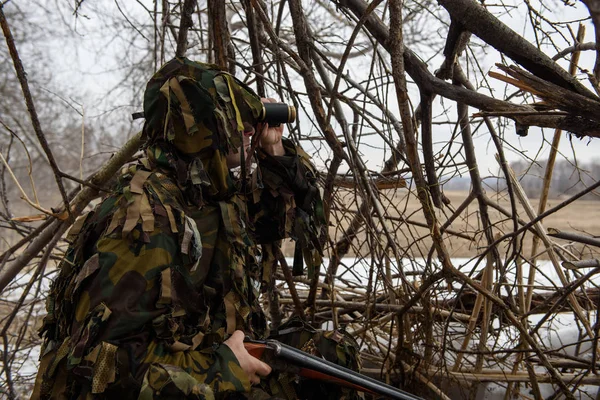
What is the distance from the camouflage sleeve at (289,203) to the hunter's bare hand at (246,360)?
1.94 feet

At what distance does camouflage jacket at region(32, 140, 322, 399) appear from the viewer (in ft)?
4.75

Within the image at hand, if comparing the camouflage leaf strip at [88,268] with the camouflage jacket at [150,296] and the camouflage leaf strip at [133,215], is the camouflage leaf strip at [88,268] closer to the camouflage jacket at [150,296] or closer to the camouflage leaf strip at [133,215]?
the camouflage jacket at [150,296]

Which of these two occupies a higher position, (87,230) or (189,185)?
(189,185)

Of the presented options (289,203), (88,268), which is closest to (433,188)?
(289,203)

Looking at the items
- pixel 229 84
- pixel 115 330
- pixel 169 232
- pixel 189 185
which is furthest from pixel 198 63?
pixel 115 330

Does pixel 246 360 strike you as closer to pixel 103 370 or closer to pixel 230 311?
pixel 230 311

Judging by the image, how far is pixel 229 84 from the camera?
1791mm

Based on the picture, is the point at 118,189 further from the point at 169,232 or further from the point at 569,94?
the point at 569,94

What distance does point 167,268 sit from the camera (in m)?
1.53

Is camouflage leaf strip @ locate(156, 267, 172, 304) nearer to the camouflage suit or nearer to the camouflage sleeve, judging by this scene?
the camouflage suit

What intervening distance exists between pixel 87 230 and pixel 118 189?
16 centimetres

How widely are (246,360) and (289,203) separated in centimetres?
73

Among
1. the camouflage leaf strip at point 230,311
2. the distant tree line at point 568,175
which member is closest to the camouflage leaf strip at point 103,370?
the camouflage leaf strip at point 230,311

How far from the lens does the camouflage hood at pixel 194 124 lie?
1.67 meters
